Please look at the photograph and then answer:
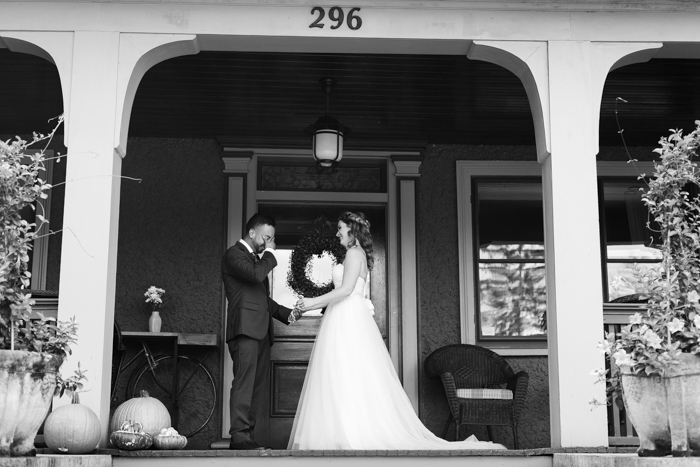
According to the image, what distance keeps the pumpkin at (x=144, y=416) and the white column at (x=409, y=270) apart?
2.56 metres

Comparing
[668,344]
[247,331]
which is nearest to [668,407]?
[668,344]

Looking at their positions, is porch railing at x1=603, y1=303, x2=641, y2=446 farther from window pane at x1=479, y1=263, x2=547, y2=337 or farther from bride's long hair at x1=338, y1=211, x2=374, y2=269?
window pane at x1=479, y1=263, x2=547, y2=337

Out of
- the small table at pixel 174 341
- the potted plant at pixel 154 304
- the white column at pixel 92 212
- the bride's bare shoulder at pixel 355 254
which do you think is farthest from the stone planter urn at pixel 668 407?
the potted plant at pixel 154 304

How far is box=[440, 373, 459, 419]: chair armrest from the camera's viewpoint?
23.5ft

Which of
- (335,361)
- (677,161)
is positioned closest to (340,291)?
(335,361)

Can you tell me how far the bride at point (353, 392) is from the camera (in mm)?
5820

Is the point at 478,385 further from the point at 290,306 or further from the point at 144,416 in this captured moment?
the point at 144,416

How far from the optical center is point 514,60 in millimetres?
5641

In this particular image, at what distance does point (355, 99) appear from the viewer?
736 cm

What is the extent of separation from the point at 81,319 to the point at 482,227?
4.30 m

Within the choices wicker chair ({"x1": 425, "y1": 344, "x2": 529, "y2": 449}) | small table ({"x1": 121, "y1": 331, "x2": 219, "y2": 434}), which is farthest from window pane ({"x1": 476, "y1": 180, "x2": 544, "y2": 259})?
small table ({"x1": 121, "y1": 331, "x2": 219, "y2": 434})

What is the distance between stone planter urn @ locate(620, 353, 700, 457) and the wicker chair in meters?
3.31

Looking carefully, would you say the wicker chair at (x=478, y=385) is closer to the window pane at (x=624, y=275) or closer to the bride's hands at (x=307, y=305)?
the window pane at (x=624, y=275)

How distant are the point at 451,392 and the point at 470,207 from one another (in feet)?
6.22
